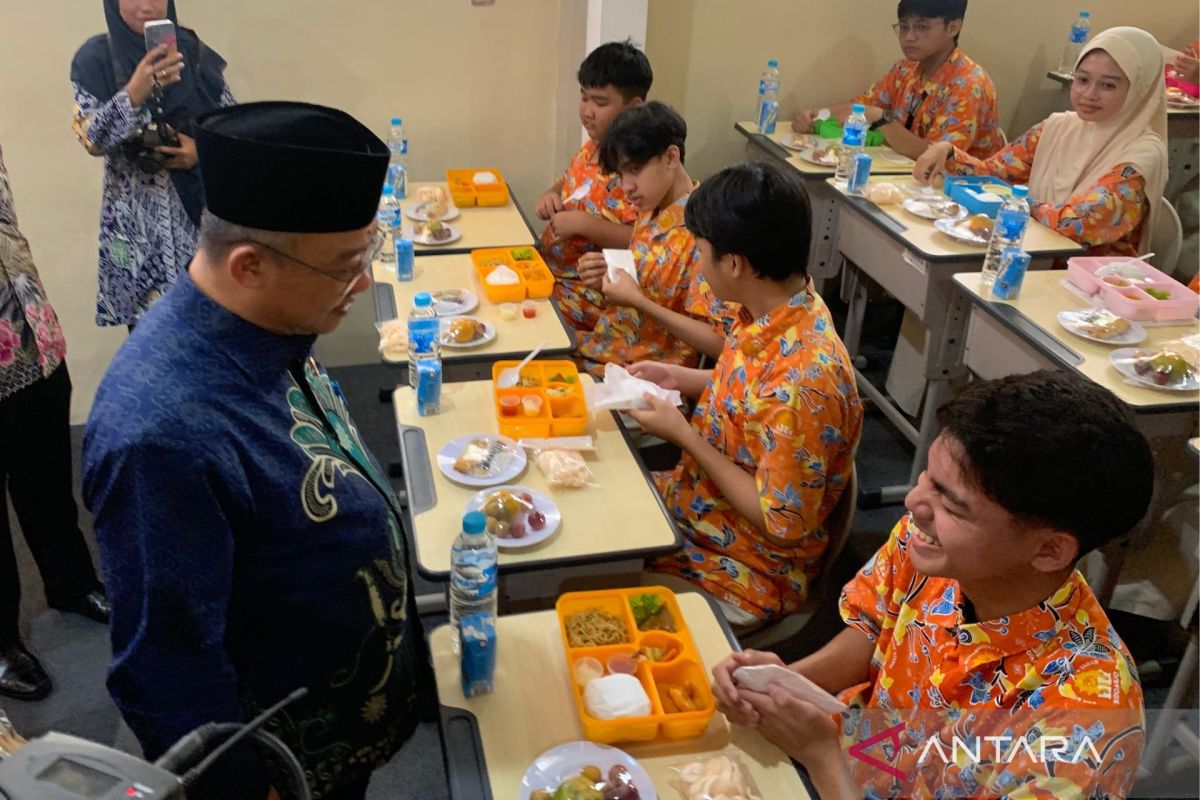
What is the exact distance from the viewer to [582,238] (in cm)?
344

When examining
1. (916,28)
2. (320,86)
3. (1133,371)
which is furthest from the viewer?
(916,28)

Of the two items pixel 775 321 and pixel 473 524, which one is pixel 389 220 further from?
pixel 473 524

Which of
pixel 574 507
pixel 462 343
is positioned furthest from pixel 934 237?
pixel 574 507

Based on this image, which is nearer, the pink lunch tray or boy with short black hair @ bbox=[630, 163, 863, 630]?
boy with short black hair @ bbox=[630, 163, 863, 630]

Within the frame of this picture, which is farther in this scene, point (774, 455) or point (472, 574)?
point (774, 455)

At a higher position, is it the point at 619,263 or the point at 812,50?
the point at 812,50

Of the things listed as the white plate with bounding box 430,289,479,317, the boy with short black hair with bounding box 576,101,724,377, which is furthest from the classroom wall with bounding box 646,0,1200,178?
the white plate with bounding box 430,289,479,317

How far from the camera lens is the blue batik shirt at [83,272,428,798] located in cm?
111

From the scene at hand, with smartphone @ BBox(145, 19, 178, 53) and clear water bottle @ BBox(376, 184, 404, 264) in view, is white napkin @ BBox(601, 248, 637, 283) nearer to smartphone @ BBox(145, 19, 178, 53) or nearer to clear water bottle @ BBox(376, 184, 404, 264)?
clear water bottle @ BBox(376, 184, 404, 264)

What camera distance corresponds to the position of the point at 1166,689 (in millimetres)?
2699

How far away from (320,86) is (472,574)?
3.05 m

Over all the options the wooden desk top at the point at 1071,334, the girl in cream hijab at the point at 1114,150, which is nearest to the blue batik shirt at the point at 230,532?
the wooden desk top at the point at 1071,334

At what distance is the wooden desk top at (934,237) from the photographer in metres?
3.26

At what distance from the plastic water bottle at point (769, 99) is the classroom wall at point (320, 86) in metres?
1.03
